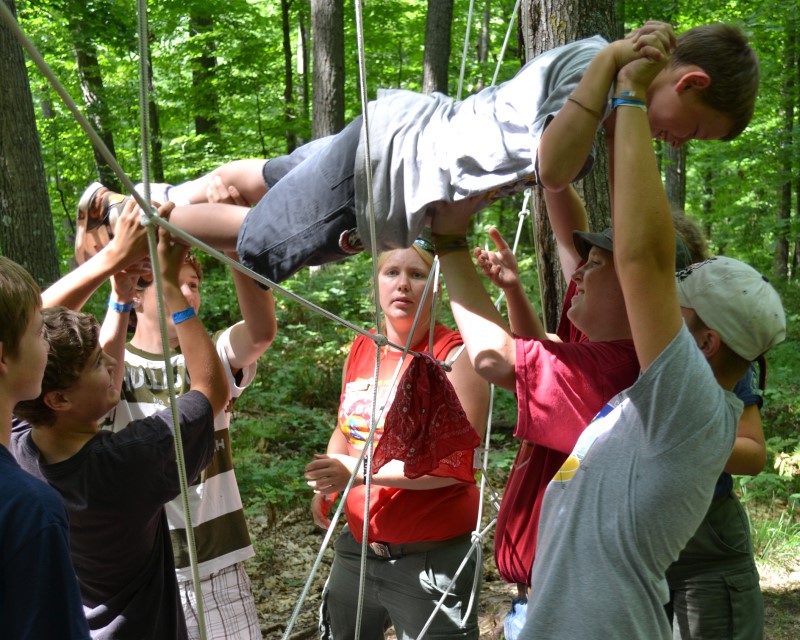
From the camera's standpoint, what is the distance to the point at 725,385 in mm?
1369

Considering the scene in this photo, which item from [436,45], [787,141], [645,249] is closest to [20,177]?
[645,249]

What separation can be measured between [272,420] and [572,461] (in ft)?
12.9

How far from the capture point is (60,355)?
4.62 ft

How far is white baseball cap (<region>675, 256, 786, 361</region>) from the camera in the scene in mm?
1293

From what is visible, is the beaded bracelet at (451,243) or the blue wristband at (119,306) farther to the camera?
the blue wristband at (119,306)

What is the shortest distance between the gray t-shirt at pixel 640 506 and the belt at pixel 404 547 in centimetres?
75

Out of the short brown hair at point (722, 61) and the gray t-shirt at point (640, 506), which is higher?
the short brown hair at point (722, 61)

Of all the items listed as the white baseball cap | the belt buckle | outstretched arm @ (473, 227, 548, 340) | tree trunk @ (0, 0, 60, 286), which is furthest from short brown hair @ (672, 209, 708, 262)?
tree trunk @ (0, 0, 60, 286)

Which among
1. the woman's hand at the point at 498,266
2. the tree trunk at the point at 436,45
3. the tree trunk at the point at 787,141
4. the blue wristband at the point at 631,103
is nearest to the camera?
the blue wristband at the point at 631,103

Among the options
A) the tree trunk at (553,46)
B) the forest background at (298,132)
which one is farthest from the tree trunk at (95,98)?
the tree trunk at (553,46)

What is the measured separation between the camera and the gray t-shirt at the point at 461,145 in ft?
4.73

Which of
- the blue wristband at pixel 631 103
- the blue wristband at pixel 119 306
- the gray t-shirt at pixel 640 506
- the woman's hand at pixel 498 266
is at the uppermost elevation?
the blue wristband at pixel 631 103

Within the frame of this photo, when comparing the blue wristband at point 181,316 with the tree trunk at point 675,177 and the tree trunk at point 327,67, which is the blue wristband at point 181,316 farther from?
the tree trunk at point 675,177

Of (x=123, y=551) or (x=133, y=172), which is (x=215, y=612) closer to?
(x=123, y=551)
